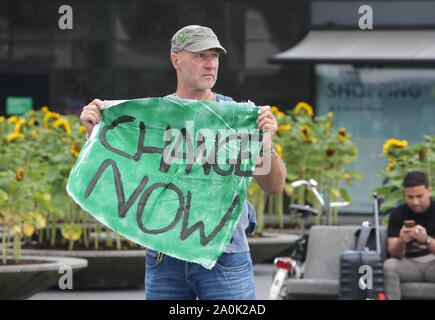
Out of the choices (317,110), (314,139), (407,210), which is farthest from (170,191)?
(317,110)

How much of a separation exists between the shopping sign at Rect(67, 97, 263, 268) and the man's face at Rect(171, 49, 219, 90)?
87mm

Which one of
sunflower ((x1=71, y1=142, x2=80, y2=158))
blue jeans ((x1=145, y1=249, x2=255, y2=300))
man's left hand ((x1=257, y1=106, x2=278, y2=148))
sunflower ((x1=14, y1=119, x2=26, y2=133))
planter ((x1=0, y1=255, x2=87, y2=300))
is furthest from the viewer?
sunflower ((x1=14, y1=119, x2=26, y2=133))

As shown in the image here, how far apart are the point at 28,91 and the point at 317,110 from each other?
5.38m

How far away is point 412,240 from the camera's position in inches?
340

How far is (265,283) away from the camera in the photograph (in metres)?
11.8

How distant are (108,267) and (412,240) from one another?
3428 millimetres

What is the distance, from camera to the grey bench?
8.92 m

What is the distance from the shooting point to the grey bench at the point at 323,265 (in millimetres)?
8922

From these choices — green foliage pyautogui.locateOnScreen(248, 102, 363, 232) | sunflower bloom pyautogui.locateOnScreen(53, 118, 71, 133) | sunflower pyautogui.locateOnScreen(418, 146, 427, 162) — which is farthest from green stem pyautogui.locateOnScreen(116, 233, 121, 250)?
green foliage pyautogui.locateOnScreen(248, 102, 363, 232)

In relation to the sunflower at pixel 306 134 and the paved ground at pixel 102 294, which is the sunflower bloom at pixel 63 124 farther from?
the sunflower at pixel 306 134

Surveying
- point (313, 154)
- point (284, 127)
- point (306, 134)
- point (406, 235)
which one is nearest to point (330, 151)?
point (313, 154)

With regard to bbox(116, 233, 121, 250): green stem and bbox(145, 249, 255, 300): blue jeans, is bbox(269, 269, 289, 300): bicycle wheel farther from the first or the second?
bbox(145, 249, 255, 300): blue jeans

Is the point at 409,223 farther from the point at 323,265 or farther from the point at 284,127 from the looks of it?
the point at 284,127
